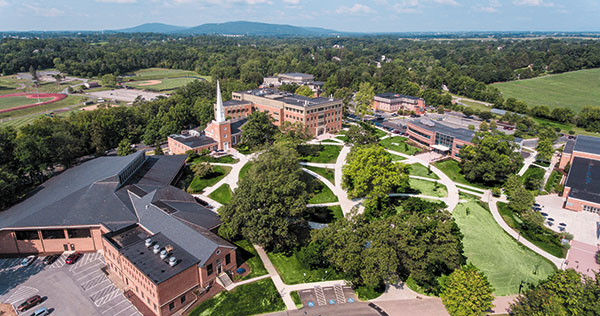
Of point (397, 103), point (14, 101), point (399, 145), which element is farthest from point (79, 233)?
point (14, 101)

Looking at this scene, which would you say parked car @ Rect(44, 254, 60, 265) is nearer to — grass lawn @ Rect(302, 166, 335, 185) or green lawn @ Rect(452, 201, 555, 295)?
grass lawn @ Rect(302, 166, 335, 185)

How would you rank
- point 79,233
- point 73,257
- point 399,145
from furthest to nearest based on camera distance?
1. point 399,145
2. point 79,233
3. point 73,257

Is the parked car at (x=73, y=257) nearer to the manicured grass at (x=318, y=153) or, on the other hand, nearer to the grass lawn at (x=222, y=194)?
the grass lawn at (x=222, y=194)

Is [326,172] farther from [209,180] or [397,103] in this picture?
[397,103]

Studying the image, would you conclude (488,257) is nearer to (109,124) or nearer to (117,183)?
(117,183)

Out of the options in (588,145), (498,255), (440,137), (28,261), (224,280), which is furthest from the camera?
(440,137)

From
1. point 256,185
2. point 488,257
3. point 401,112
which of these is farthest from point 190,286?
point 401,112
